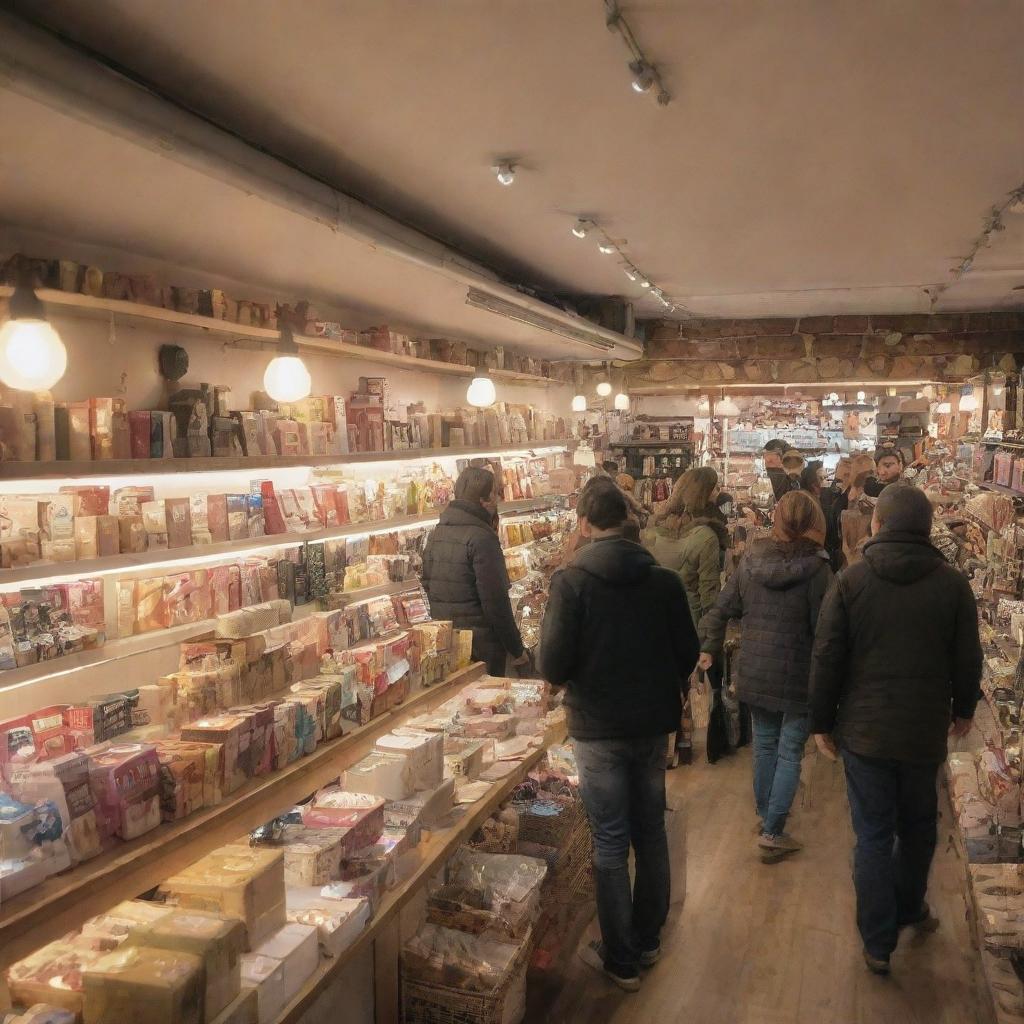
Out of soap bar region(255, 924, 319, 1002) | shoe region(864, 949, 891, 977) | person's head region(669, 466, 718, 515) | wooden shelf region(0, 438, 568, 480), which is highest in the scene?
wooden shelf region(0, 438, 568, 480)

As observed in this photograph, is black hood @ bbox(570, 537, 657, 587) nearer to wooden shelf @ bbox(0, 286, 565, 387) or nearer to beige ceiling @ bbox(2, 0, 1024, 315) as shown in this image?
beige ceiling @ bbox(2, 0, 1024, 315)

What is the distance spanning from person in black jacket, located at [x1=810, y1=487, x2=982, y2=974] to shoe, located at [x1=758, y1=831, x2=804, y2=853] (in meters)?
1.00

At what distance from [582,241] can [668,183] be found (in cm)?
138

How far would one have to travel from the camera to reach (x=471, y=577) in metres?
5.10

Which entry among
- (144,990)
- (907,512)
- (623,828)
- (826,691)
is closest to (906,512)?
(907,512)

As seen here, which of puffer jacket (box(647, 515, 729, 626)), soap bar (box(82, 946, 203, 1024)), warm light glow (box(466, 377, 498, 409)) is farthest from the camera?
warm light glow (box(466, 377, 498, 409))

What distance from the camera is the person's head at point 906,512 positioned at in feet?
11.9

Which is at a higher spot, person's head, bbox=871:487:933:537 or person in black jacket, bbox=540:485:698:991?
person's head, bbox=871:487:933:537

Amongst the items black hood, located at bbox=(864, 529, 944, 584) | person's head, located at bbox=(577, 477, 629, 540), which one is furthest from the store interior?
black hood, located at bbox=(864, 529, 944, 584)

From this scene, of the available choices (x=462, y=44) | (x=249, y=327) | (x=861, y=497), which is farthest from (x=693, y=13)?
(x=861, y=497)

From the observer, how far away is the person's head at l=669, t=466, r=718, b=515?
5855mm

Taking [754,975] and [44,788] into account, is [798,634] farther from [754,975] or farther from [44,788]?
[44,788]

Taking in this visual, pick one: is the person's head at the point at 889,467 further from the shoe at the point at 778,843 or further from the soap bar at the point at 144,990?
the soap bar at the point at 144,990

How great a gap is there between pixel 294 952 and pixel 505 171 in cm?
302
